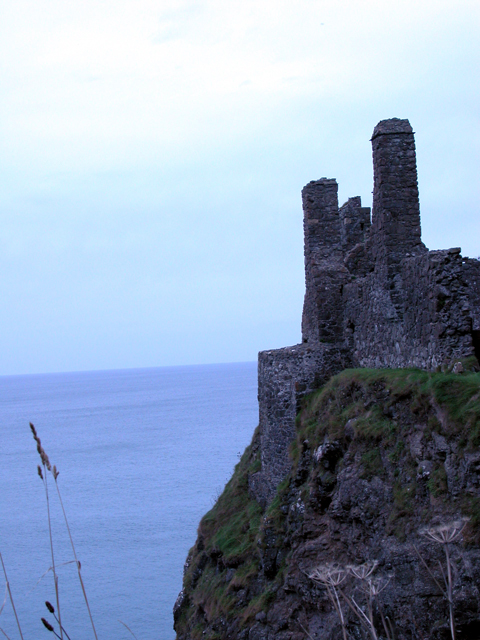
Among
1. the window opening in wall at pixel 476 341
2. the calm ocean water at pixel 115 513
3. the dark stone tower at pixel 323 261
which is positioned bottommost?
the calm ocean water at pixel 115 513

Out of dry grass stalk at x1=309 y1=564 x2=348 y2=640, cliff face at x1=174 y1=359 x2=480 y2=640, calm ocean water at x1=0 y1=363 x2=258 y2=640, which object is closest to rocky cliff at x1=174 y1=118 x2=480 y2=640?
cliff face at x1=174 y1=359 x2=480 y2=640

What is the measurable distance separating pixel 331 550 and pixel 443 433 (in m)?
3.27

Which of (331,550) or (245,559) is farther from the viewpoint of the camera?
(245,559)

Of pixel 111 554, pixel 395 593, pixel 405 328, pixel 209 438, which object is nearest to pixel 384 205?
pixel 405 328

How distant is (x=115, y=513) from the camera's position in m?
52.3

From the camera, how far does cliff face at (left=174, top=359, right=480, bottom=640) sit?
27.4 ft

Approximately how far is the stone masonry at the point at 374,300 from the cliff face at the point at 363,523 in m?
0.66

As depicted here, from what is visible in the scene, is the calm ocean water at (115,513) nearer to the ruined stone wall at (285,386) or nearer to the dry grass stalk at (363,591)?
the dry grass stalk at (363,591)

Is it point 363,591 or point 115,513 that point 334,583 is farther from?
point 115,513

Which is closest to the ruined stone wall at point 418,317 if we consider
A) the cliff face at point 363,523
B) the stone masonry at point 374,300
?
the stone masonry at point 374,300

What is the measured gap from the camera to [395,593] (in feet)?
28.7

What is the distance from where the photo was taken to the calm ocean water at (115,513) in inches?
1332

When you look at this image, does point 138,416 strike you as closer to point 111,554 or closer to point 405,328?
point 111,554

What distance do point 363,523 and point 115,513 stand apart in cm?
4515
